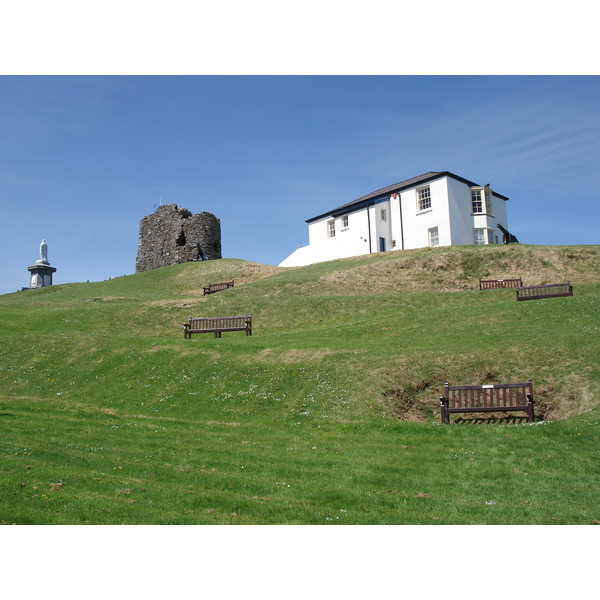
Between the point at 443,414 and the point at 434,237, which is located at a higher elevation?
the point at 434,237

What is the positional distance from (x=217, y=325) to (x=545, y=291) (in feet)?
67.2

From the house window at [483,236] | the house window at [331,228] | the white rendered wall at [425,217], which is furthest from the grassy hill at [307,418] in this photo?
the house window at [331,228]

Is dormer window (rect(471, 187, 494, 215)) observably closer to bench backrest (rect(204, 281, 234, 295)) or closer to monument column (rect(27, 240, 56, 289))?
bench backrest (rect(204, 281, 234, 295))

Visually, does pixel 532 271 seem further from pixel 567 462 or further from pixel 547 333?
pixel 567 462

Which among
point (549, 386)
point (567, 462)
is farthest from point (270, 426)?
point (549, 386)

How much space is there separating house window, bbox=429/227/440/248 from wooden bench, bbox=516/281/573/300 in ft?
67.8

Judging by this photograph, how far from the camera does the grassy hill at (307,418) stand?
10164 mm

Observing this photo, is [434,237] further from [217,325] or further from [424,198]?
[217,325]

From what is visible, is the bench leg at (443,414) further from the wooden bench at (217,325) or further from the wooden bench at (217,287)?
the wooden bench at (217,287)

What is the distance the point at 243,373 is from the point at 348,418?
5.95 metres

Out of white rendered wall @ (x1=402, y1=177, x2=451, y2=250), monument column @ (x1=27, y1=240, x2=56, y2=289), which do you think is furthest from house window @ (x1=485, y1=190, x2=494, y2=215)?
monument column @ (x1=27, y1=240, x2=56, y2=289)

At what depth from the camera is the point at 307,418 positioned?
1791 cm

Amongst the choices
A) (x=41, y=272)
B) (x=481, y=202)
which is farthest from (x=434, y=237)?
(x=41, y=272)

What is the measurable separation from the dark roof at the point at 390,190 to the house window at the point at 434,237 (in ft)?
17.2
